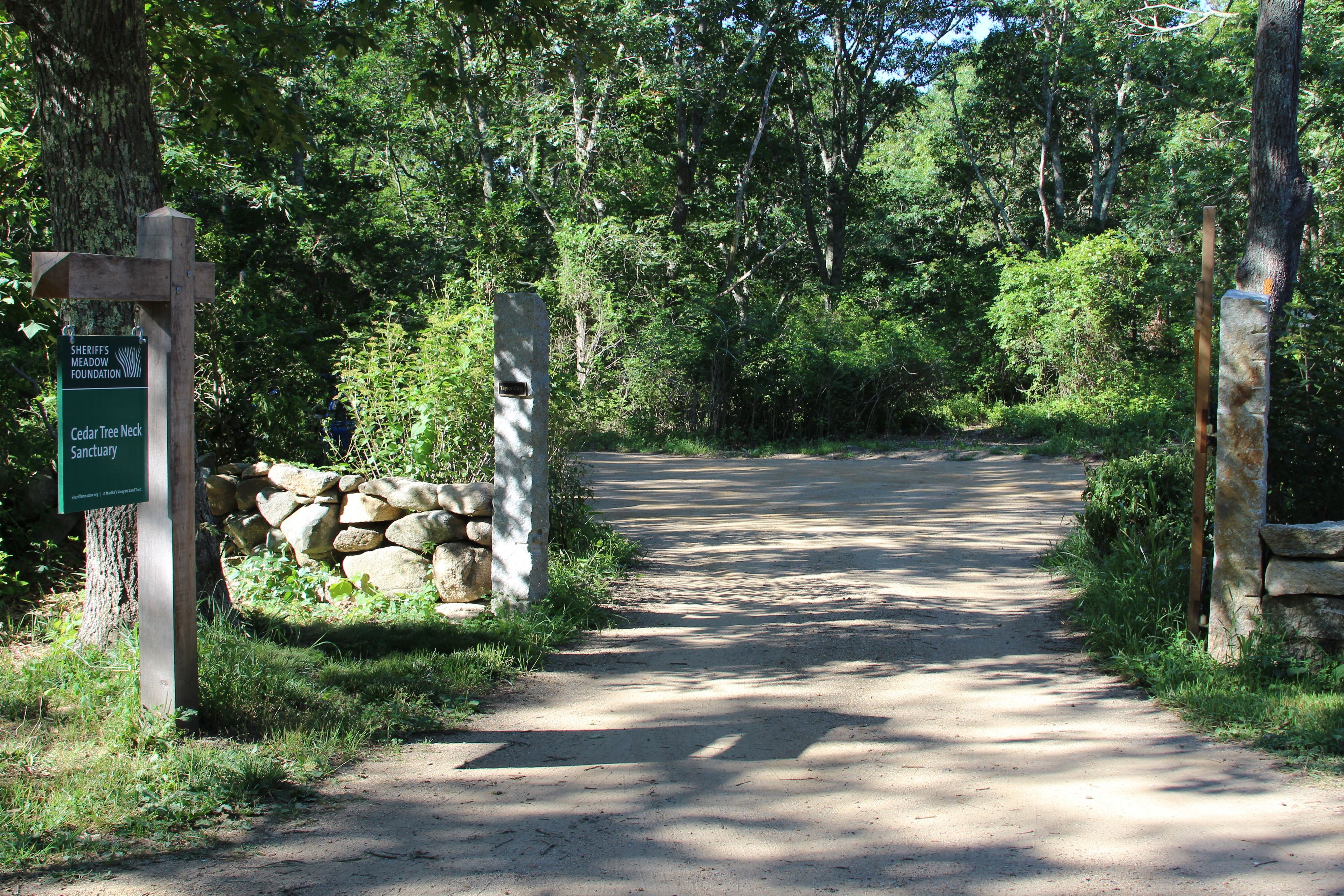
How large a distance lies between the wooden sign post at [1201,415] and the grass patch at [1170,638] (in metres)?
0.27

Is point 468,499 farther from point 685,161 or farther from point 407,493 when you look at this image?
point 685,161

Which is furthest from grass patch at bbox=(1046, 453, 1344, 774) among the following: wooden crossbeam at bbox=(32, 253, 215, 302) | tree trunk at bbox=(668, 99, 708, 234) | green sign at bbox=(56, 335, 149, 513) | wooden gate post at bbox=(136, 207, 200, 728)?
tree trunk at bbox=(668, 99, 708, 234)

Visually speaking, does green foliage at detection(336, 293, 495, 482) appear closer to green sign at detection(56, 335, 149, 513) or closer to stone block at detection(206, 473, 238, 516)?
stone block at detection(206, 473, 238, 516)

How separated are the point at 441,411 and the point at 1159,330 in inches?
737

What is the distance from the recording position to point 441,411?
7.62 meters

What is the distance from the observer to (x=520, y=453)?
6.75 metres

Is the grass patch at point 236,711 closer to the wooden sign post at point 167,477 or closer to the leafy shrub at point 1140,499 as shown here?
the wooden sign post at point 167,477

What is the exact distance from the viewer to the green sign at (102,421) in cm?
378

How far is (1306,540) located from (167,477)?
18.4ft

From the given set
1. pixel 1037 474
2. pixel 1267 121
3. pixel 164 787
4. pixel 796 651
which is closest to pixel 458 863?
pixel 164 787

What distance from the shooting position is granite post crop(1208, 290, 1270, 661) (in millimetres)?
5391

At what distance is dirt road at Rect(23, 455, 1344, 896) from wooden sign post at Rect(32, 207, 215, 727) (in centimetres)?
91

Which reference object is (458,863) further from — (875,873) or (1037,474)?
(1037,474)

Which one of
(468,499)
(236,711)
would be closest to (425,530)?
(468,499)
